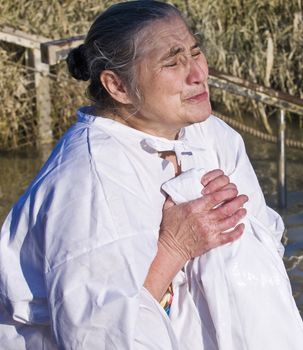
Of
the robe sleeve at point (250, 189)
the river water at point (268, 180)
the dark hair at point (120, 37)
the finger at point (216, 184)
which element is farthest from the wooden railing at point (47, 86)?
the finger at point (216, 184)

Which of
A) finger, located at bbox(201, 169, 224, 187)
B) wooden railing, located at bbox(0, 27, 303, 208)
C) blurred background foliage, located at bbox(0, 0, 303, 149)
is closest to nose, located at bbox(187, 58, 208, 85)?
finger, located at bbox(201, 169, 224, 187)

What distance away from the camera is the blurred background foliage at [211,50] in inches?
291

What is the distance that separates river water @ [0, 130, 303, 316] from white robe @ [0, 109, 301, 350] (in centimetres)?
243

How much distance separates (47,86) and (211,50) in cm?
134

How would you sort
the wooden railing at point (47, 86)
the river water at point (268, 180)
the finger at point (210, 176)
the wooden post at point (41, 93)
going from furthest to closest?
1. the wooden post at point (41, 93)
2. the river water at point (268, 180)
3. the wooden railing at point (47, 86)
4. the finger at point (210, 176)

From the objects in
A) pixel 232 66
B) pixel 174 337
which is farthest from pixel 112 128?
pixel 232 66

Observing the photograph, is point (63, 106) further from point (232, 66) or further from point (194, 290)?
point (194, 290)

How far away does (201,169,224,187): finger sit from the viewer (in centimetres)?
262

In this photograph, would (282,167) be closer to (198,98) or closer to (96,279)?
(198,98)

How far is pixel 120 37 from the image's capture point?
101 inches

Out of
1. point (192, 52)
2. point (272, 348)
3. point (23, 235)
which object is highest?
point (192, 52)

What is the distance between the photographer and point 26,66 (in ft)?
24.2

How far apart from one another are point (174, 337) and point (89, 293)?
27 cm

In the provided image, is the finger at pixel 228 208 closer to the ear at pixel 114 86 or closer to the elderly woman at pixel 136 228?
the elderly woman at pixel 136 228
